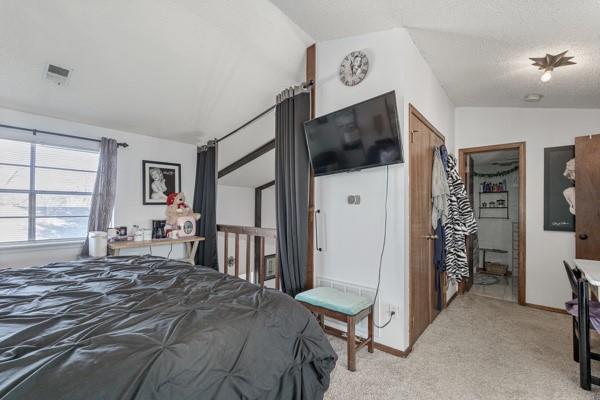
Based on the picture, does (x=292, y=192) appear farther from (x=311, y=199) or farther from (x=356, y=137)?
(x=356, y=137)

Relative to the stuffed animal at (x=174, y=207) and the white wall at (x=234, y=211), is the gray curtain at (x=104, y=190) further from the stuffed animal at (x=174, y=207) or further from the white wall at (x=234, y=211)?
the white wall at (x=234, y=211)

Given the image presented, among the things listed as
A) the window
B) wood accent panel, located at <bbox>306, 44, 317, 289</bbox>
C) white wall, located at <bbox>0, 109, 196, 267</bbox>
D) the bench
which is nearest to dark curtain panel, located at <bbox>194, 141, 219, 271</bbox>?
white wall, located at <bbox>0, 109, 196, 267</bbox>

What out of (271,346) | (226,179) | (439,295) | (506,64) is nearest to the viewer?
(271,346)

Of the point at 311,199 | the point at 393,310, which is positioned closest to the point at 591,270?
the point at 393,310

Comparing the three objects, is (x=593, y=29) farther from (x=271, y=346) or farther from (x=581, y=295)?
(x=271, y=346)

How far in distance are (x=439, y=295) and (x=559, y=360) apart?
1.00 meters

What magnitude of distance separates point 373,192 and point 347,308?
0.94 metres

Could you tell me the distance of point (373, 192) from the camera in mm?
2275

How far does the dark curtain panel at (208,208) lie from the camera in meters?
4.01

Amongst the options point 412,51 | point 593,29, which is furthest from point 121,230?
point 593,29

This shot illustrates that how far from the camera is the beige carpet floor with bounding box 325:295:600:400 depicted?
1686mm

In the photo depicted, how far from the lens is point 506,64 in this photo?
88.7 inches

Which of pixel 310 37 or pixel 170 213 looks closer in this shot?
pixel 310 37

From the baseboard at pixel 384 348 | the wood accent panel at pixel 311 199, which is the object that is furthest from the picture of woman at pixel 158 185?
the baseboard at pixel 384 348
